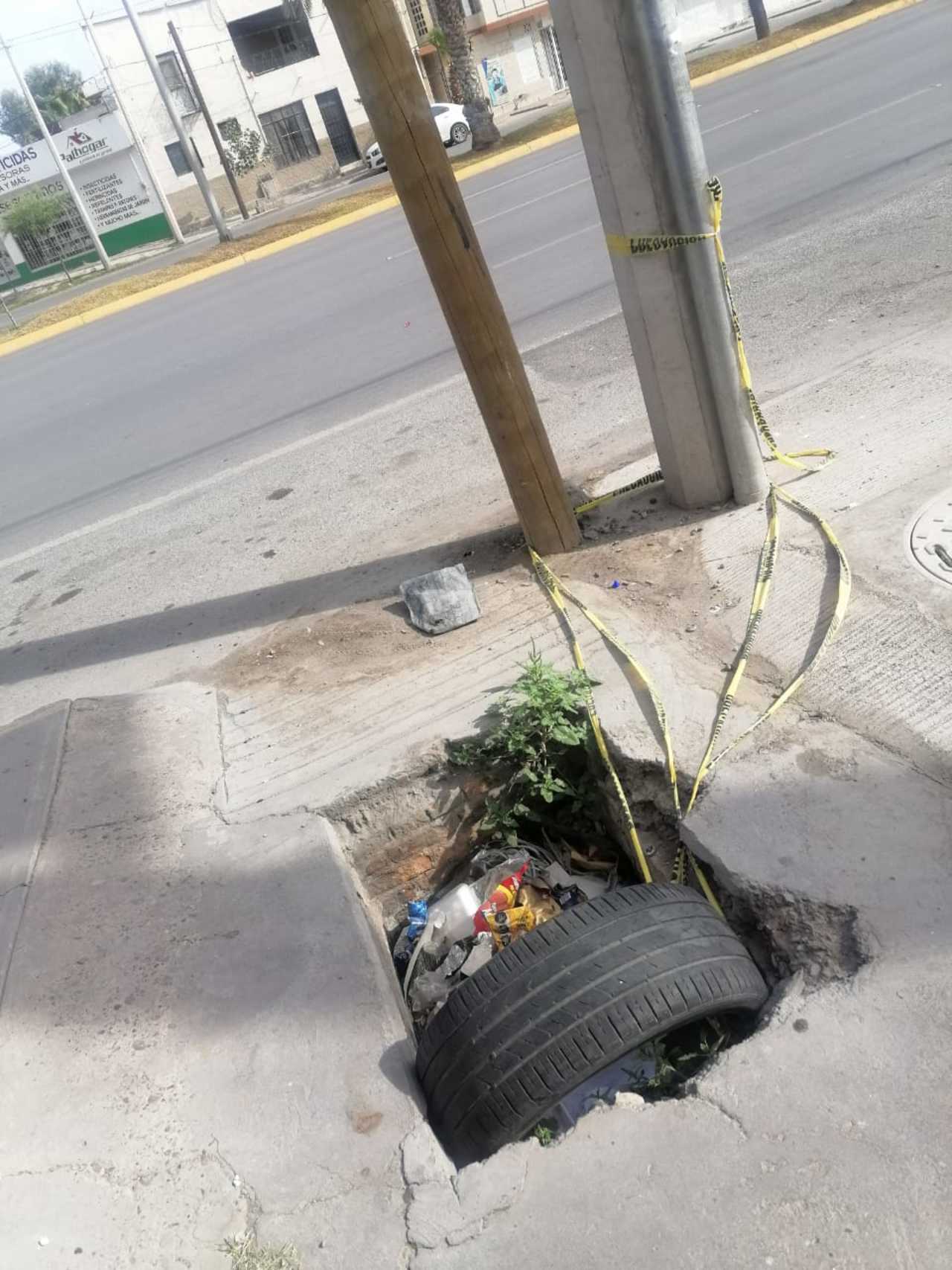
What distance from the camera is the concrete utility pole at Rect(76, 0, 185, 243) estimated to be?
37.2 m

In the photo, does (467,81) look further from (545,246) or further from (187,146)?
(545,246)

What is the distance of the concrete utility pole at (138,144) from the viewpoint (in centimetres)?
3722

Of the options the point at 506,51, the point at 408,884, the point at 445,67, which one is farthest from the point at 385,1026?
the point at 506,51

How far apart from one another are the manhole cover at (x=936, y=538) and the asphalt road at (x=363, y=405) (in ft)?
3.56

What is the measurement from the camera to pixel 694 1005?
238cm

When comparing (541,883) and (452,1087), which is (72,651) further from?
(452,1087)

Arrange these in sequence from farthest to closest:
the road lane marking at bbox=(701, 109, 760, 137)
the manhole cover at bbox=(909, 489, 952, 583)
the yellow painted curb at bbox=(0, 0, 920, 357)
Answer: the yellow painted curb at bbox=(0, 0, 920, 357), the road lane marking at bbox=(701, 109, 760, 137), the manhole cover at bbox=(909, 489, 952, 583)

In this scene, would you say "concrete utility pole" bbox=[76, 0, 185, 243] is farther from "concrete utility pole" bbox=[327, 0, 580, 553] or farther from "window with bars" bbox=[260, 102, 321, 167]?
"concrete utility pole" bbox=[327, 0, 580, 553]

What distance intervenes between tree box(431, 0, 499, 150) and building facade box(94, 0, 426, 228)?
19.1 metres

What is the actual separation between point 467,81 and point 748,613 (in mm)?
23574

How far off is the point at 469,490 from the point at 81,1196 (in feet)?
14.6

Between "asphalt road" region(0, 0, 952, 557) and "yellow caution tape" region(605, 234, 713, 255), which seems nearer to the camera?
Result: "yellow caution tape" region(605, 234, 713, 255)

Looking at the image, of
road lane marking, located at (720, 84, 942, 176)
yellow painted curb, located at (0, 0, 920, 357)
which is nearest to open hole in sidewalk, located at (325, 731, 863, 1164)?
road lane marking, located at (720, 84, 942, 176)

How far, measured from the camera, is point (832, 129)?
12.6m
